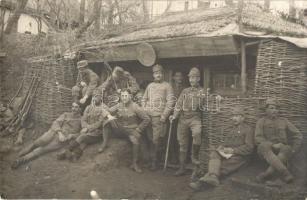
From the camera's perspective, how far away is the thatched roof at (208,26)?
24.2 feet

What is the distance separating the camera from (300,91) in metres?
5.92

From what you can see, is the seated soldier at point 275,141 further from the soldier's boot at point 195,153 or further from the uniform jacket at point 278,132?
the soldier's boot at point 195,153

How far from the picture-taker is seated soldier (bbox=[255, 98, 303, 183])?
566 centimetres

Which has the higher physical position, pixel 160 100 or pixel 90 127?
pixel 160 100

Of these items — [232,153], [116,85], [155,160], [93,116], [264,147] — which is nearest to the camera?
[264,147]

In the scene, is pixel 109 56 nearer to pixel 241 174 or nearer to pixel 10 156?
pixel 10 156

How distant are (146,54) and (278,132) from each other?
3.45 m

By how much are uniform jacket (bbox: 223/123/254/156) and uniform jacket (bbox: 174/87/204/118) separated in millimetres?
891

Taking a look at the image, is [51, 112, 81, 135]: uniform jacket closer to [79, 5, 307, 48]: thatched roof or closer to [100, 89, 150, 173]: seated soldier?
[100, 89, 150, 173]: seated soldier

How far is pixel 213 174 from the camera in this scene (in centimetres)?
617

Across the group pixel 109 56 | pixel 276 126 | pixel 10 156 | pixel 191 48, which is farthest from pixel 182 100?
pixel 10 156

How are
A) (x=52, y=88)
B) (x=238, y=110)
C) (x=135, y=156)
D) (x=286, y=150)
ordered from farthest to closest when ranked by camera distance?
(x=52, y=88) → (x=135, y=156) → (x=238, y=110) → (x=286, y=150)

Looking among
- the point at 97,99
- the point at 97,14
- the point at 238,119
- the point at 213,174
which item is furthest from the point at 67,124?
the point at 97,14

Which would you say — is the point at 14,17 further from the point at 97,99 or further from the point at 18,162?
the point at 18,162
